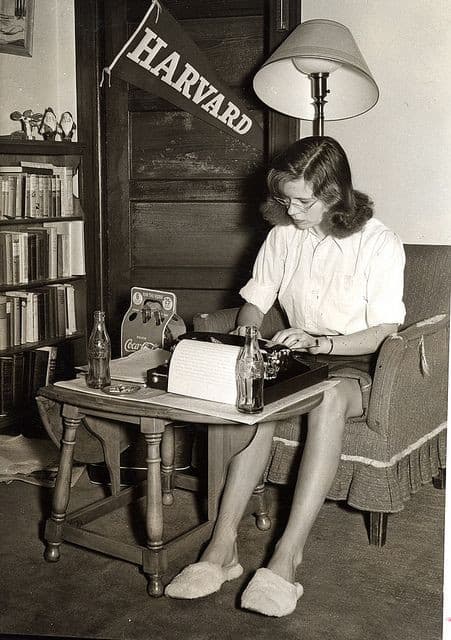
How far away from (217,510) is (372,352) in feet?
2.37

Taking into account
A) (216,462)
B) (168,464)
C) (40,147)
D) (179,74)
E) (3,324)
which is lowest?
(168,464)

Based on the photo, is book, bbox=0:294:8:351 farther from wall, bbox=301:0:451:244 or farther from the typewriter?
wall, bbox=301:0:451:244

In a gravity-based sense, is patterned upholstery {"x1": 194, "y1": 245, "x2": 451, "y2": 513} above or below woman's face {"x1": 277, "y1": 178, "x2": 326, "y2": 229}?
below

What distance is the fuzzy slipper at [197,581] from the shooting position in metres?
2.21

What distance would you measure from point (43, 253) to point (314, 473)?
2097 mm

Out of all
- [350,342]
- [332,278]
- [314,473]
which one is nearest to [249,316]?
[332,278]

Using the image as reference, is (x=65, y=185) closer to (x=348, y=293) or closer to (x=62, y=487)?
(x=348, y=293)

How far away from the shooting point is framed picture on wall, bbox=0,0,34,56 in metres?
3.75

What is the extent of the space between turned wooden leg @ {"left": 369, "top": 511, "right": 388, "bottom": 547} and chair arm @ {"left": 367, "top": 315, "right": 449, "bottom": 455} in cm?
22

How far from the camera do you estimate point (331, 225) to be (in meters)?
2.76

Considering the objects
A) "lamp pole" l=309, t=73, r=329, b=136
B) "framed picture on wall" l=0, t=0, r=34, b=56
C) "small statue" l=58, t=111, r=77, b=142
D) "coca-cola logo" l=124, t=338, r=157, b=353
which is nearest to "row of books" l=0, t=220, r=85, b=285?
"small statue" l=58, t=111, r=77, b=142

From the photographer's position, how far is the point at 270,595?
7.04ft

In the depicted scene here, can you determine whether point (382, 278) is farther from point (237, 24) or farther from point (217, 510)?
point (237, 24)

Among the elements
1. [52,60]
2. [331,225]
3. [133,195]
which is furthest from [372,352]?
[52,60]
